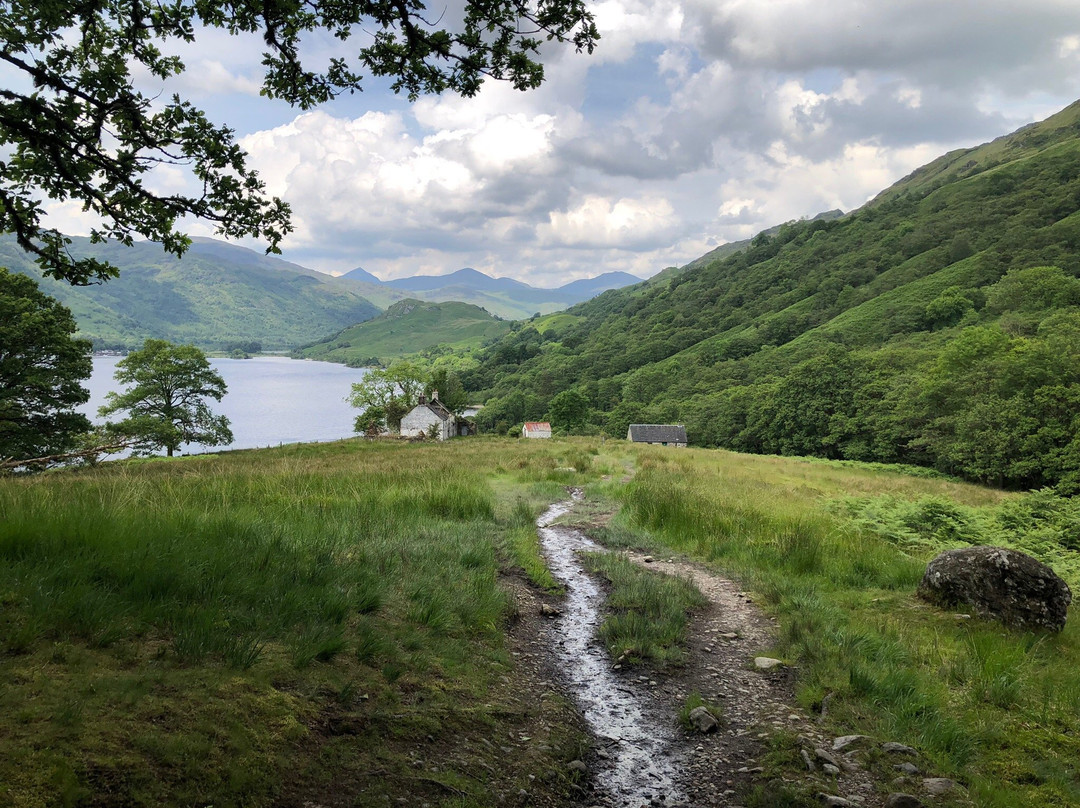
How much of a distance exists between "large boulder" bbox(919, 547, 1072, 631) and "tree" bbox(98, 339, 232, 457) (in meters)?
52.9

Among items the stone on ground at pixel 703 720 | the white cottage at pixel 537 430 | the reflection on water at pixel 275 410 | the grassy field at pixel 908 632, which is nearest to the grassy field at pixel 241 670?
the stone on ground at pixel 703 720

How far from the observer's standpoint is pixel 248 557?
603 cm

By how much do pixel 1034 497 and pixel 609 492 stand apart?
11442mm

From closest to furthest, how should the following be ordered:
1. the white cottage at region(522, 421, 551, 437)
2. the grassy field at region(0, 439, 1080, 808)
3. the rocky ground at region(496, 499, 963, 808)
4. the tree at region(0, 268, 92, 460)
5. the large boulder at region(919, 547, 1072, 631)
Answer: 1. the grassy field at region(0, 439, 1080, 808)
2. the rocky ground at region(496, 499, 963, 808)
3. the large boulder at region(919, 547, 1072, 631)
4. the tree at region(0, 268, 92, 460)
5. the white cottage at region(522, 421, 551, 437)

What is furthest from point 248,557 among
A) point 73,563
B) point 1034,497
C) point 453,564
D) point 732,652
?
point 1034,497

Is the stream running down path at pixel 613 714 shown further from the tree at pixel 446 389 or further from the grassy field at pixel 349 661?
the tree at pixel 446 389

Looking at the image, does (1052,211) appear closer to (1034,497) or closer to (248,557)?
(1034,497)

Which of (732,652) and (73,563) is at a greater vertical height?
(73,563)

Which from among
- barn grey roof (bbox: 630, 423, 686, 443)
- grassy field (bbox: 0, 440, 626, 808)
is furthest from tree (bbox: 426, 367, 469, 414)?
grassy field (bbox: 0, 440, 626, 808)

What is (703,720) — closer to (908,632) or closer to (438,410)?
(908,632)

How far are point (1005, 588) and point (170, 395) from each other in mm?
60839

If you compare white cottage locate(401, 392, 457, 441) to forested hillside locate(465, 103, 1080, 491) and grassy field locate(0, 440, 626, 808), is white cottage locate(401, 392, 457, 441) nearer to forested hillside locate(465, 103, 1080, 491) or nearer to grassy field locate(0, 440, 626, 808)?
forested hillside locate(465, 103, 1080, 491)

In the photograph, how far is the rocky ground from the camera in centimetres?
408

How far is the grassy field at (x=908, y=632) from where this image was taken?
184 inches
